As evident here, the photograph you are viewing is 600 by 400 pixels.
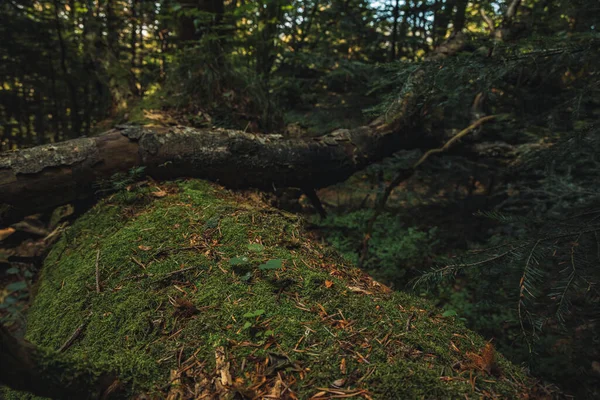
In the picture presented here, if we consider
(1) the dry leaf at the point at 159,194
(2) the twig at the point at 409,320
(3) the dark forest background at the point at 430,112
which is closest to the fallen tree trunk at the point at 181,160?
(1) the dry leaf at the point at 159,194

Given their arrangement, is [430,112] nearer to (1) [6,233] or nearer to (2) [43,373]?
(2) [43,373]

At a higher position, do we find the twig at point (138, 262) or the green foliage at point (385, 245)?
the twig at point (138, 262)

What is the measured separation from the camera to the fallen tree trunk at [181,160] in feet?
9.40

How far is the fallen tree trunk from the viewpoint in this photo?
113 inches

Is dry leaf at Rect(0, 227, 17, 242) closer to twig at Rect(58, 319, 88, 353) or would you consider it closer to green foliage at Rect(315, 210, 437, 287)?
twig at Rect(58, 319, 88, 353)

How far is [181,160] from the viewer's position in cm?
351

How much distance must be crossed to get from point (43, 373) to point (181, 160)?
104 inches

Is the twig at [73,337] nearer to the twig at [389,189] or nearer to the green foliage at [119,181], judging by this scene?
the green foliage at [119,181]

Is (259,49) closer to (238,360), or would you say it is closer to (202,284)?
(202,284)

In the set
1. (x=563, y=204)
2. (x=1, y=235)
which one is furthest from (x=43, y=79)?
(x=563, y=204)

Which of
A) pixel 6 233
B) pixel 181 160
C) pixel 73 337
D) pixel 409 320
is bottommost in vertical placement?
pixel 6 233

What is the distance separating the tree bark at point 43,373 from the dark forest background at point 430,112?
198 cm

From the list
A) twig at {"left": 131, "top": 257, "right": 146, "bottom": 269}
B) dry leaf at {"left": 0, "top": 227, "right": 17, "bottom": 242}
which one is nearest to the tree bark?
twig at {"left": 131, "top": 257, "right": 146, "bottom": 269}

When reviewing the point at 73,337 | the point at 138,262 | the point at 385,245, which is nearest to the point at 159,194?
the point at 138,262
